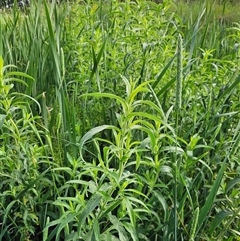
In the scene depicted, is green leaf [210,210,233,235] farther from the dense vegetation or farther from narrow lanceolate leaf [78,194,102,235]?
narrow lanceolate leaf [78,194,102,235]

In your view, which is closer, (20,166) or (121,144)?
(121,144)

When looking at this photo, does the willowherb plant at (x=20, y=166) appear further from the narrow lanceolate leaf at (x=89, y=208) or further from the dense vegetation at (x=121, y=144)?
the narrow lanceolate leaf at (x=89, y=208)

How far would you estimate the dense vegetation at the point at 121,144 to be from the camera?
108cm

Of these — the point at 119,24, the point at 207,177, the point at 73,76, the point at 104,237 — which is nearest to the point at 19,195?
the point at 104,237

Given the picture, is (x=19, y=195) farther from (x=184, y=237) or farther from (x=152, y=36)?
(x=152, y=36)

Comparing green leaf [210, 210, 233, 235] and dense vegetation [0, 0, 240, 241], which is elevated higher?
dense vegetation [0, 0, 240, 241]

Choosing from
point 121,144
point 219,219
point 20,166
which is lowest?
point 219,219

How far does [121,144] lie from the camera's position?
1.07m

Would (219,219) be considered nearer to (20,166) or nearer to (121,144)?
(121,144)

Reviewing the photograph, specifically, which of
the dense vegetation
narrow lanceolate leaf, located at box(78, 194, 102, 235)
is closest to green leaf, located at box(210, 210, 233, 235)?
the dense vegetation

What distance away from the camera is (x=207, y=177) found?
1478mm

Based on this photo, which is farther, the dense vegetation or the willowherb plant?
the willowherb plant

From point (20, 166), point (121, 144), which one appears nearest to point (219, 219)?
point (121, 144)

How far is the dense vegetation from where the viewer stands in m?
1.08
